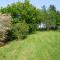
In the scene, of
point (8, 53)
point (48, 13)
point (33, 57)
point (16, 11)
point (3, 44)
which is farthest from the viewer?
point (48, 13)

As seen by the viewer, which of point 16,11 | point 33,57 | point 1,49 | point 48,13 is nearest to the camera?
point 33,57

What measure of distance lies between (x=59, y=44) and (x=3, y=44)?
434 cm

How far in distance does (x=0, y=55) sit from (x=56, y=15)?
93.0 ft

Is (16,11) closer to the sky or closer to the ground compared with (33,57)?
closer to the sky

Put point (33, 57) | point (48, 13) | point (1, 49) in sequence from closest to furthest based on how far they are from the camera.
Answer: point (33, 57) → point (1, 49) → point (48, 13)

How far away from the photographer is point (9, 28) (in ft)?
56.5

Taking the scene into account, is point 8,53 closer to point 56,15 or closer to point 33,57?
point 33,57

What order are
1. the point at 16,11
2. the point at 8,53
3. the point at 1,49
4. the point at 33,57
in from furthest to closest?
the point at 16,11 → the point at 1,49 → the point at 8,53 → the point at 33,57

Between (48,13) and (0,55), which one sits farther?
(48,13)

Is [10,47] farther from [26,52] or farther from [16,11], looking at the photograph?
[16,11]

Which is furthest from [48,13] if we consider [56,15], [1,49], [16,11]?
[1,49]

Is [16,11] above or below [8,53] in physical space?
above

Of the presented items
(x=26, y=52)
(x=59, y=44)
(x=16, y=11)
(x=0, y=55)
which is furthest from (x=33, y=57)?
Answer: (x=16, y=11)

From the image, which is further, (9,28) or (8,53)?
(9,28)
